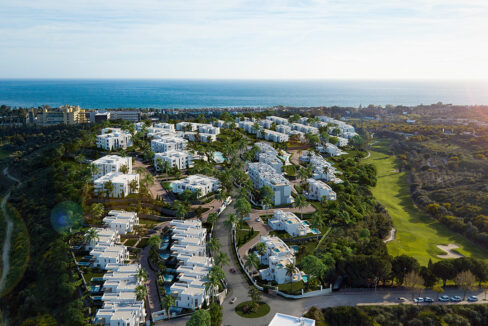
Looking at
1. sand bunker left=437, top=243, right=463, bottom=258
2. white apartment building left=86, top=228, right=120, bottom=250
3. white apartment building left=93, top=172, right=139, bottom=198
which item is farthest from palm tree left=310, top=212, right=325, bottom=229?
white apartment building left=93, top=172, right=139, bottom=198

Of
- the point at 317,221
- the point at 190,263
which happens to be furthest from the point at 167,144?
the point at 190,263

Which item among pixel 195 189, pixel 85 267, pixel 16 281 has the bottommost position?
pixel 16 281

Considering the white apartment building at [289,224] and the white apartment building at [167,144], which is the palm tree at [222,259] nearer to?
the white apartment building at [289,224]

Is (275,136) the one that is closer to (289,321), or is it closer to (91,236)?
(91,236)

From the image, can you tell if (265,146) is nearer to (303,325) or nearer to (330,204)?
(330,204)

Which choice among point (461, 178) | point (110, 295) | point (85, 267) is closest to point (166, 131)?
point (85, 267)

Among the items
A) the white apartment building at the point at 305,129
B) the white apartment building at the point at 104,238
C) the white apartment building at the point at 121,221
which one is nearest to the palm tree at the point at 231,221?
the white apartment building at the point at 121,221
